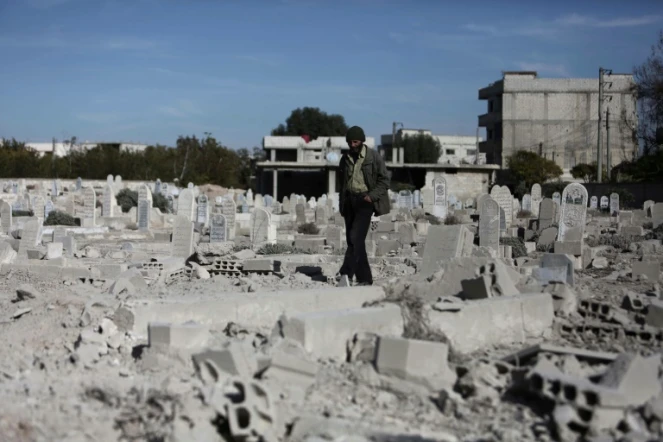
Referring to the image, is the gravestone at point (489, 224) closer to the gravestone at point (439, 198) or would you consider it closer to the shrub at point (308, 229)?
the shrub at point (308, 229)

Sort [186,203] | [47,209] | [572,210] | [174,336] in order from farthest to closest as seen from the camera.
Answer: [47,209] → [186,203] → [572,210] → [174,336]

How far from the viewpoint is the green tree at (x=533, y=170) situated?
55.5 meters

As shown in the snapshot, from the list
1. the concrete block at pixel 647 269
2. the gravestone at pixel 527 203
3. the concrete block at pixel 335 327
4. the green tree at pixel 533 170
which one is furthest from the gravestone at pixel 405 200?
the concrete block at pixel 335 327

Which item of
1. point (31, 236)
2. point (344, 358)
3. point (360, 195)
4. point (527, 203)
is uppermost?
point (360, 195)

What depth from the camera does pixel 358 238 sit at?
957cm

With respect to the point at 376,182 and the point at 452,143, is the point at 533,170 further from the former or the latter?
the point at 376,182

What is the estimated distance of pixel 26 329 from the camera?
7727 mm

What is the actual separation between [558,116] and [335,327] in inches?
2479

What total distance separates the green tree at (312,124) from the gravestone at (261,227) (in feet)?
238

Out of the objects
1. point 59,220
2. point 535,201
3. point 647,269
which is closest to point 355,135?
point 647,269

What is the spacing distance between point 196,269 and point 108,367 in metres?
5.54

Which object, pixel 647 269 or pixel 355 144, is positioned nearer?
pixel 355 144

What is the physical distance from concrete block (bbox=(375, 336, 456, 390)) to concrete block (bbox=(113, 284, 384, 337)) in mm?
1684

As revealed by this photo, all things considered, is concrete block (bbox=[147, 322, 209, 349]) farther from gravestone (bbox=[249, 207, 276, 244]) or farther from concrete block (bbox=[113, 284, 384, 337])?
gravestone (bbox=[249, 207, 276, 244])
